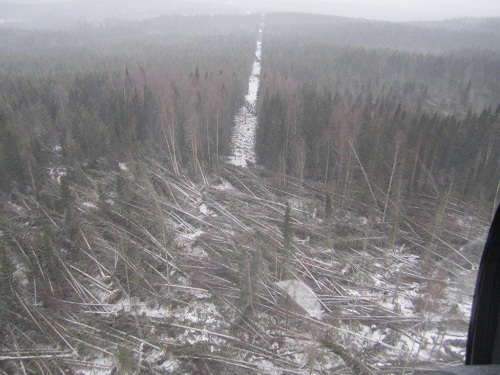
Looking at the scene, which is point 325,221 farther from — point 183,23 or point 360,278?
point 183,23

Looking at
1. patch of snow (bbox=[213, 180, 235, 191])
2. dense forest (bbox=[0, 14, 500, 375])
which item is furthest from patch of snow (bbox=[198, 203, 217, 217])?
patch of snow (bbox=[213, 180, 235, 191])

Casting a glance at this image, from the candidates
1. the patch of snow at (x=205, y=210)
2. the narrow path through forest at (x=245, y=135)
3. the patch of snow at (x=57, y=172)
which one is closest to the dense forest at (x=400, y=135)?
the narrow path through forest at (x=245, y=135)

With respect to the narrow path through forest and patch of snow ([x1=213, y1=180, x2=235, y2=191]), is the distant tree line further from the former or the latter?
patch of snow ([x1=213, y1=180, x2=235, y2=191])

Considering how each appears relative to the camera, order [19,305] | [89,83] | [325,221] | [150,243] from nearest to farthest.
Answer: [19,305] → [150,243] → [325,221] → [89,83]

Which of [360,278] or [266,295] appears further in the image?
[360,278]

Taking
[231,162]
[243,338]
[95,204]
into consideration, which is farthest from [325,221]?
[95,204]

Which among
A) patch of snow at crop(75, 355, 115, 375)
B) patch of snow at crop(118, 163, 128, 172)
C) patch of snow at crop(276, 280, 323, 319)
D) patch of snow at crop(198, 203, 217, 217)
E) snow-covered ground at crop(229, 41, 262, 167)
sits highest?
snow-covered ground at crop(229, 41, 262, 167)

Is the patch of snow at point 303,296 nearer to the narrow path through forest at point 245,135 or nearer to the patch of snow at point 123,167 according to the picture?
the narrow path through forest at point 245,135
